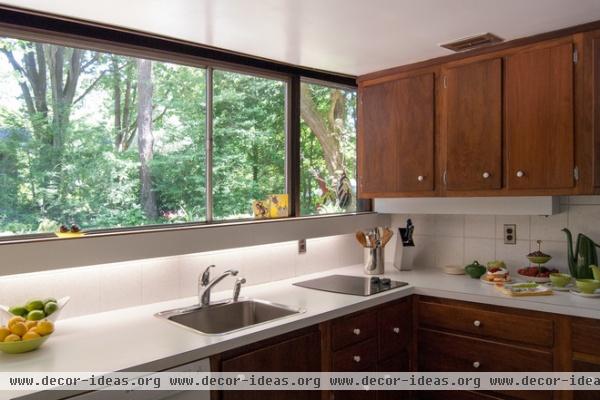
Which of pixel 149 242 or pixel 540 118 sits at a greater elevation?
pixel 540 118

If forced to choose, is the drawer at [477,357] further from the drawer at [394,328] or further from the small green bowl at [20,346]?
the small green bowl at [20,346]

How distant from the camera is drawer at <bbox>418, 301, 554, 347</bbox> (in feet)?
7.03

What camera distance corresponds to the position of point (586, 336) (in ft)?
6.61

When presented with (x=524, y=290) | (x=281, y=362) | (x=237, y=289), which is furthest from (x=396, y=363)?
(x=237, y=289)

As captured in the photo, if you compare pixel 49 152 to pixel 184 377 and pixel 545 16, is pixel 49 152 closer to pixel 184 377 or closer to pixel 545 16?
pixel 184 377

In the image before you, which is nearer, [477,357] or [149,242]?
[149,242]

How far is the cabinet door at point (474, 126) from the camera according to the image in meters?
2.45

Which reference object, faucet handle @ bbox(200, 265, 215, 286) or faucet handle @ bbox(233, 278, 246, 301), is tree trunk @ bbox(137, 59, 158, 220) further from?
faucet handle @ bbox(233, 278, 246, 301)

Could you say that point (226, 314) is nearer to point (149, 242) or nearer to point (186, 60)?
point (149, 242)

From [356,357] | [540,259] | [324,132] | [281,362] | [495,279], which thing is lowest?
[356,357]

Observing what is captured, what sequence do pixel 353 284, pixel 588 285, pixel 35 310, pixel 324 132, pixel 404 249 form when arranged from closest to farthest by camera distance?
1. pixel 35 310
2. pixel 588 285
3. pixel 353 284
4. pixel 404 249
5. pixel 324 132

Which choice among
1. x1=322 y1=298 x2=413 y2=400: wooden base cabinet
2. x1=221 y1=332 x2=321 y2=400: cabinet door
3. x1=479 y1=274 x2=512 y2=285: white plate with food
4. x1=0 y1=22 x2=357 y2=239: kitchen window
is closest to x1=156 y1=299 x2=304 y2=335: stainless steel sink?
x1=221 y1=332 x2=321 y2=400: cabinet door

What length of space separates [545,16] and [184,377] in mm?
2150

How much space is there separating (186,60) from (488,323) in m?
2.10
